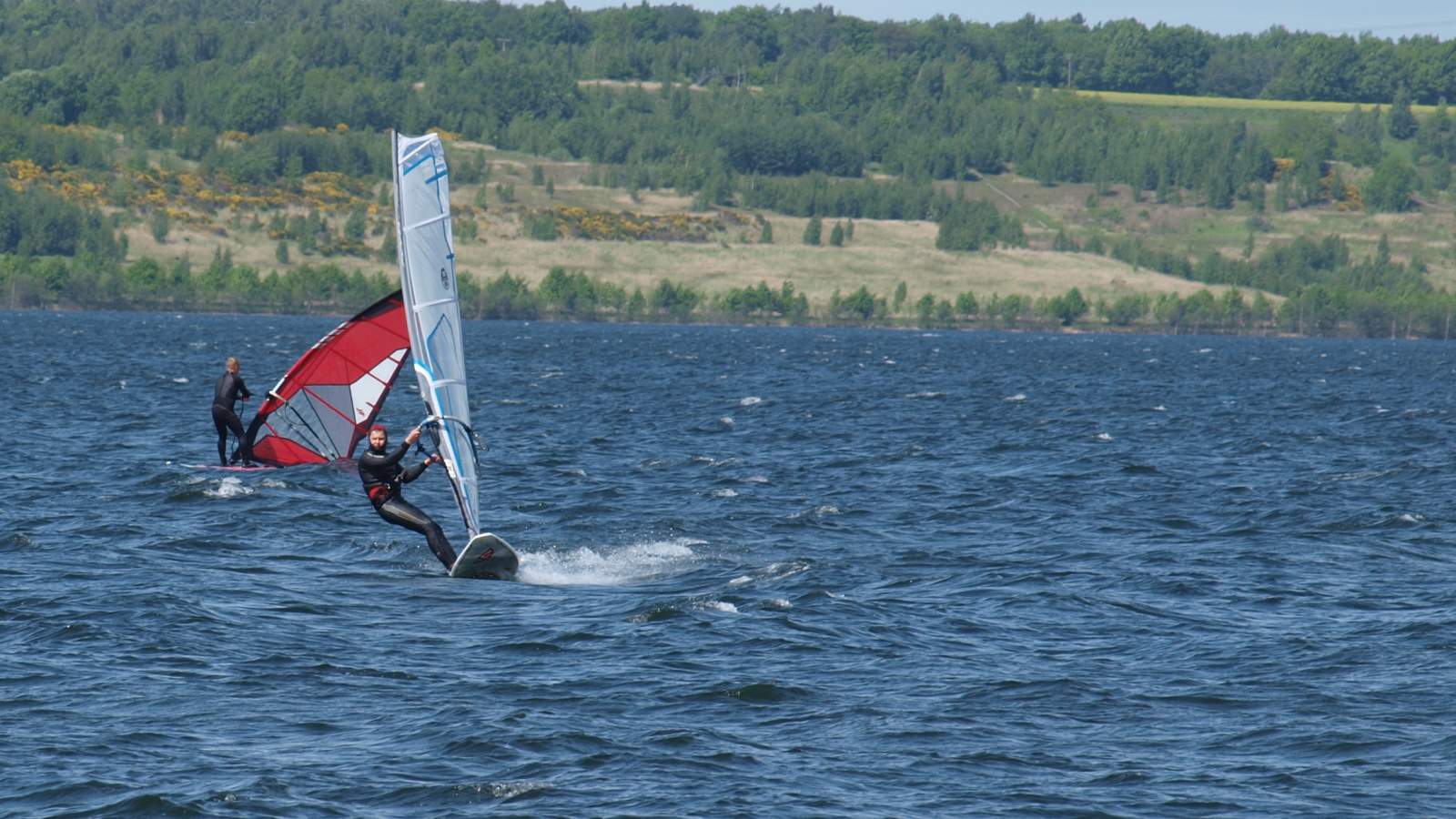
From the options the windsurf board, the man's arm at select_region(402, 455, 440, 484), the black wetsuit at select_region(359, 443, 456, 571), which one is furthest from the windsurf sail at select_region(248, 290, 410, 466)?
the windsurf board

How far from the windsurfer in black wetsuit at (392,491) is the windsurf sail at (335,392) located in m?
10.9

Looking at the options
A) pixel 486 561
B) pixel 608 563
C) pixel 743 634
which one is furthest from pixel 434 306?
pixel 743 634

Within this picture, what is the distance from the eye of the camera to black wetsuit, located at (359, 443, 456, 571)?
88.2ft

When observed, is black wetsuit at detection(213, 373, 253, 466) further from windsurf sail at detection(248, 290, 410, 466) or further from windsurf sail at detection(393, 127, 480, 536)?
windsurf sail at detection(393, 127, 480, 536)

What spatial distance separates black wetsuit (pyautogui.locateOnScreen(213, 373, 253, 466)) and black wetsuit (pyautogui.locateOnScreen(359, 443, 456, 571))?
1131 cm

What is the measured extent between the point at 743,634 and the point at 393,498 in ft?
22.2

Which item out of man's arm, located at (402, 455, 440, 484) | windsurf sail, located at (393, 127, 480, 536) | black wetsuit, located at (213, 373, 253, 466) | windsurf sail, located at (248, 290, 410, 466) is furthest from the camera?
windsurf sail, located at (248, 290, 410, 466)

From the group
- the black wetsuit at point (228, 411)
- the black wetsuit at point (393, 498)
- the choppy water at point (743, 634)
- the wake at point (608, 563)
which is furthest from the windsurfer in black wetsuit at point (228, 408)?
the black wetsuit at point (393, 498)

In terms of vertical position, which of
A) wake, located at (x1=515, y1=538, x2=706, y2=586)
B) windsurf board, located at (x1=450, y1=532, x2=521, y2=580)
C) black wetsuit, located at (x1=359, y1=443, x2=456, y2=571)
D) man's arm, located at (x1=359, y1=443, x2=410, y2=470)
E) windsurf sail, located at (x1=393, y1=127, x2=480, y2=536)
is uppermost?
windsurf sail, located at (x1=393, y1=127, x2=480, y2=536)

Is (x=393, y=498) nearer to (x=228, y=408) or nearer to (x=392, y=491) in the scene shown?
(x=392, y=491)

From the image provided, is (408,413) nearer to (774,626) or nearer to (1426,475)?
(1426,475)

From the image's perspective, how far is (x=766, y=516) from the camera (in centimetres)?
3372

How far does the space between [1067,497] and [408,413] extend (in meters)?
26.4

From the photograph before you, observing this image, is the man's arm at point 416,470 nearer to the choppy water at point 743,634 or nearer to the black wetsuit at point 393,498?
the black wetsuit at point 393,498
